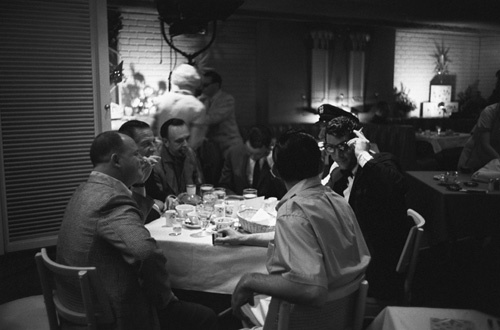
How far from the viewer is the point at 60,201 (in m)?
4.30

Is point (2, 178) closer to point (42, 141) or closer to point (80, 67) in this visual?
point (42, 141)

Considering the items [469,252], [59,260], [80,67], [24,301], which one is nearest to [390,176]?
[59,260]

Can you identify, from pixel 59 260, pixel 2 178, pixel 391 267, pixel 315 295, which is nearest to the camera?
pixel 315 295

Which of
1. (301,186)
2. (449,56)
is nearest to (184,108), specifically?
(301,186)

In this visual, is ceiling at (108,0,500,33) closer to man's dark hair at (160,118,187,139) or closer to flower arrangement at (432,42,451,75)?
flower arrangement at (432,42,451,75)

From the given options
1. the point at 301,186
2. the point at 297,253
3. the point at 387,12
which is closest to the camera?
the point at 297,253

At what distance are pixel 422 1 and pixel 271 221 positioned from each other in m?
6.50

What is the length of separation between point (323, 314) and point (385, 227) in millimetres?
881

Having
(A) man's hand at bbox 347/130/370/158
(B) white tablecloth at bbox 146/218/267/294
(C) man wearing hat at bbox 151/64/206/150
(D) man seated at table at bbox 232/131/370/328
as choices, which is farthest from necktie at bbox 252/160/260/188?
(D) man seated at table at bbox 232/131/370/328

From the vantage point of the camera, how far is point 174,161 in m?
3.46

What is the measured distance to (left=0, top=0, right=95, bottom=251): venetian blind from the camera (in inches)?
157

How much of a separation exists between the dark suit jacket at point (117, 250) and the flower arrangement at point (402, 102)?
7.93 metres

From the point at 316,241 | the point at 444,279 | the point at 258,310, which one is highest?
the point at 316,241

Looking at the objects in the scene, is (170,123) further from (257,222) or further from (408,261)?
(408,261)
